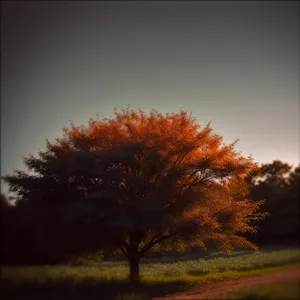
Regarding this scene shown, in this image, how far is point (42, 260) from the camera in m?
9.11

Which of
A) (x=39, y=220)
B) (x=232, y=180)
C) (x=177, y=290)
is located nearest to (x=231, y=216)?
(x=232, y=180)

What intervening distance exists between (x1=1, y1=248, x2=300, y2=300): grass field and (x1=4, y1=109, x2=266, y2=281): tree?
0.96 metres

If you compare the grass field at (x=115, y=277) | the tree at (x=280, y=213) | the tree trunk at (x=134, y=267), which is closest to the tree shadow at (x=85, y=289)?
the grass field at (x=115, y=277)

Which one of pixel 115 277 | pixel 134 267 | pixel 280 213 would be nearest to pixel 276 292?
pixel 115 277

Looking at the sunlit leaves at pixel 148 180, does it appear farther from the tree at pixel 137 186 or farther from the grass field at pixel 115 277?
the grass field at pixel 115 277

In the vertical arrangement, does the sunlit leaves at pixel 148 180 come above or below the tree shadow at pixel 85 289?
above

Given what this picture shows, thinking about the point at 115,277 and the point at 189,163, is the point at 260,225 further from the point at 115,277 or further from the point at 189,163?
the point at 115,277

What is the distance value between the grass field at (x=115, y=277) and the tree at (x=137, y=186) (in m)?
0.96

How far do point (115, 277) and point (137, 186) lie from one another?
163 inches

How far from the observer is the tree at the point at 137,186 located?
1198cm

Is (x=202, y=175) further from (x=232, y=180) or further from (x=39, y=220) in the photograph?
(x=39, y=220)

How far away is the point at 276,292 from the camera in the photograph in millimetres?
6633

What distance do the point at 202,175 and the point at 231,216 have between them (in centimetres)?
262

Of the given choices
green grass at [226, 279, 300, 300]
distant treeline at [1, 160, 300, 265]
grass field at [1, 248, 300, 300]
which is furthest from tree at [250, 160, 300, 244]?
green grass at [226, 279, 300, 300]
